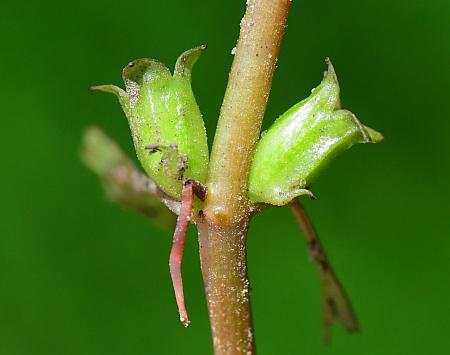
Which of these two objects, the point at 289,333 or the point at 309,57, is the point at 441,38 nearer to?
the point at 309,57

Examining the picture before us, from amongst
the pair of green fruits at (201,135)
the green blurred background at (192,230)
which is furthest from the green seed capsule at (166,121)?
the green blurred background at (192,230)

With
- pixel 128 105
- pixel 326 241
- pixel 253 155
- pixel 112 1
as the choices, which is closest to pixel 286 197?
pixel 253 155

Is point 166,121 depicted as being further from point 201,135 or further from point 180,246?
point 180,246

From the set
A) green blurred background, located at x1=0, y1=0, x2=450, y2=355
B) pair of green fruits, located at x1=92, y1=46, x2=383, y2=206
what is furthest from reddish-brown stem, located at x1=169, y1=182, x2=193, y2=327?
green blurred background, located at x1=0, y1=0, x2=450, y2=355

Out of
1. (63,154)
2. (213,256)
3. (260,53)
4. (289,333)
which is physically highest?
(63,154)

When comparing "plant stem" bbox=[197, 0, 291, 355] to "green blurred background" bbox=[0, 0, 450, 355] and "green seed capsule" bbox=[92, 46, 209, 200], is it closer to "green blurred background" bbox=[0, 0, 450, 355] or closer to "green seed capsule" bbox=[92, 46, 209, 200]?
"green seed capsule" bbox=[92, 46, 209, 200]

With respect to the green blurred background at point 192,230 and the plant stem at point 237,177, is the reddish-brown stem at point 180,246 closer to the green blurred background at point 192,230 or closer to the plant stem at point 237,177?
the plant stem at point 237,177
